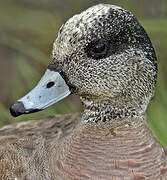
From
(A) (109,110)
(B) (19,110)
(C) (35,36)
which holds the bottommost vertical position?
(C) (35,36)

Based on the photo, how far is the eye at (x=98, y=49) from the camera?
222 cm

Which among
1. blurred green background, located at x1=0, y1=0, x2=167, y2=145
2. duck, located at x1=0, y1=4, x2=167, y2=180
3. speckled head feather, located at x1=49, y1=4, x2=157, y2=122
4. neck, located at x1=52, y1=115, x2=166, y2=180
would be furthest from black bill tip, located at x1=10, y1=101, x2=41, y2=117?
blurred green background, located at x1=0, y1=0, x2=167, y2=145

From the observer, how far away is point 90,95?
2350 millimetres

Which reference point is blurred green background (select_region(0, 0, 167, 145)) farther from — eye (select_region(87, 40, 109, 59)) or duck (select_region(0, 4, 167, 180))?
eye (select_region(87, 40, 109, 59))

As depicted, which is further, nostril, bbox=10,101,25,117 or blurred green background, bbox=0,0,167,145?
blurred green background, bbox=0,0,167,145

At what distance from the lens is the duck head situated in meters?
2.22

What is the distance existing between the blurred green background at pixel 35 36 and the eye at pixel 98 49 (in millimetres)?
1466

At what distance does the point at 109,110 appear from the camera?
2381 millimetres

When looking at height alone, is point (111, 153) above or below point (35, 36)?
above

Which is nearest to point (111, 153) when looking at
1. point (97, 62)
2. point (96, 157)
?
point (96, 157)

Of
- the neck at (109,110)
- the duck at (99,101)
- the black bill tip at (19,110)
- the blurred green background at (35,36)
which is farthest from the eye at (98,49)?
the blurred green background at (35,36)

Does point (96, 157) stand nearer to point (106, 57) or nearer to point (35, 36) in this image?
point (106, 57)

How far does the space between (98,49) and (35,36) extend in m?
2.27

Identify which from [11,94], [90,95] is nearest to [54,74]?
[90,95]
